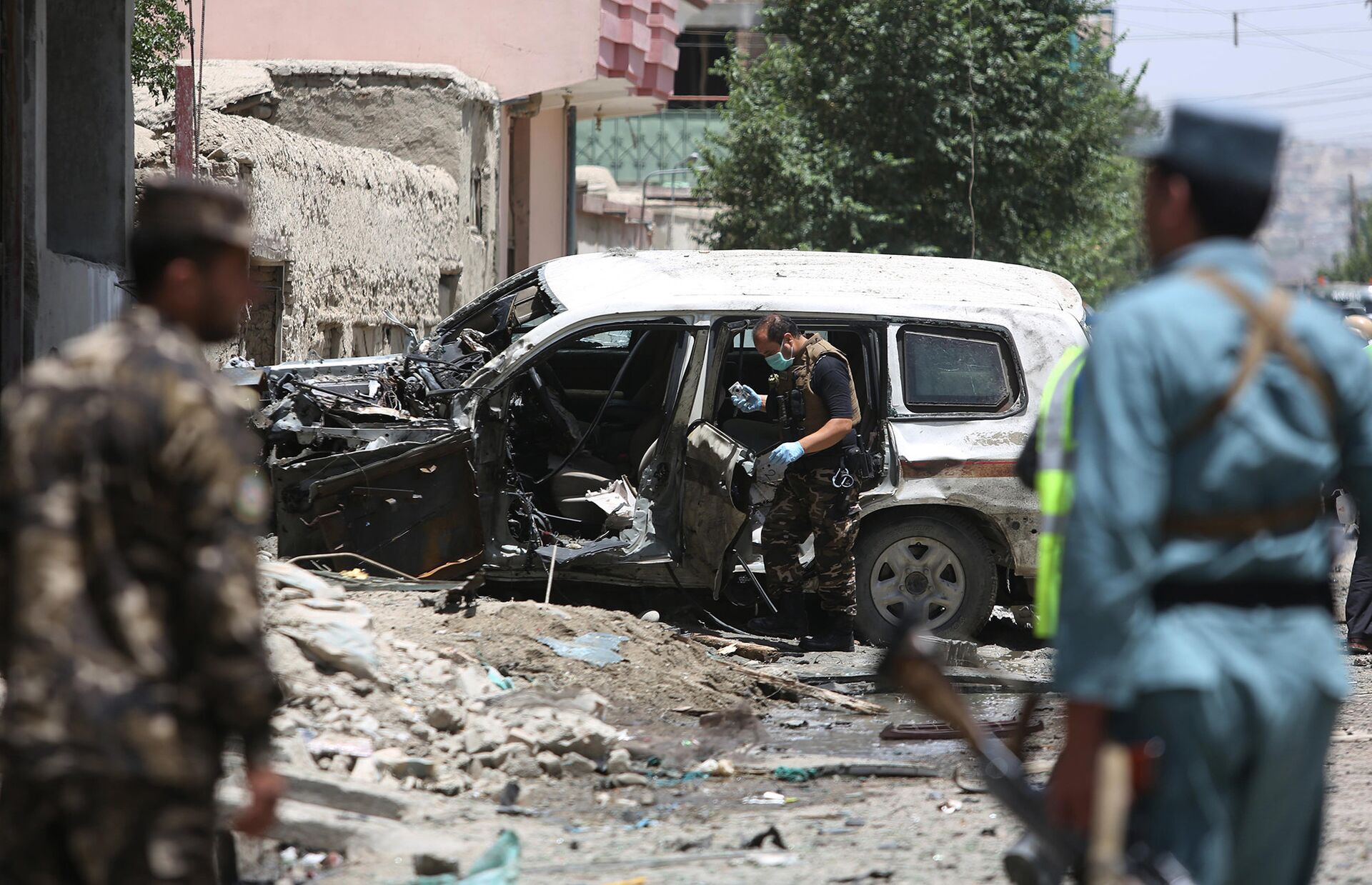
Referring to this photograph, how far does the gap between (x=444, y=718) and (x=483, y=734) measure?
0.15 m

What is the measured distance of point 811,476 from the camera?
792cm

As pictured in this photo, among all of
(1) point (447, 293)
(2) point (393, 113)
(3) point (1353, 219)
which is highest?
(3) point (1353, 219)

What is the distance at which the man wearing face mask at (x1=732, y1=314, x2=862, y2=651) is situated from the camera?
788 centimetres

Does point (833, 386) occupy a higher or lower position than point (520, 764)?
higher

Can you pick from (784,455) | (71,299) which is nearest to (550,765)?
(784,455)

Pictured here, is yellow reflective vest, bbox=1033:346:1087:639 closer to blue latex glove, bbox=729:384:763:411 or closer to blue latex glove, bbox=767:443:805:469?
blue latex glove, bbox=767:443:805:469

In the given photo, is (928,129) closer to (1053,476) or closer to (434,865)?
(434,865)

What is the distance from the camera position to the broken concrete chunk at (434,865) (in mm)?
4281

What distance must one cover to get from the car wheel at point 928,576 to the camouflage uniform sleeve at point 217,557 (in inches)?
235

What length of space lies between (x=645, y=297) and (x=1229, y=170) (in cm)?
576

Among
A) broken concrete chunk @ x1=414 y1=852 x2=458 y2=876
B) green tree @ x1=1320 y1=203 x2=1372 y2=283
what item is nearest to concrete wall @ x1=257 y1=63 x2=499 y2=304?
broken concrete chunk @ x1=414 y1=852 x2=458 y2=876

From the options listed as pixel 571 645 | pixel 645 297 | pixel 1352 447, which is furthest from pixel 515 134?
pixel 1352 447

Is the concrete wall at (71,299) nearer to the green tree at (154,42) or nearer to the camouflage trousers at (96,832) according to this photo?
the green tree at (154,42)

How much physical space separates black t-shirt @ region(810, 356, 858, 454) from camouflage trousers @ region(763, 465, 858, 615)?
24 centimetres
